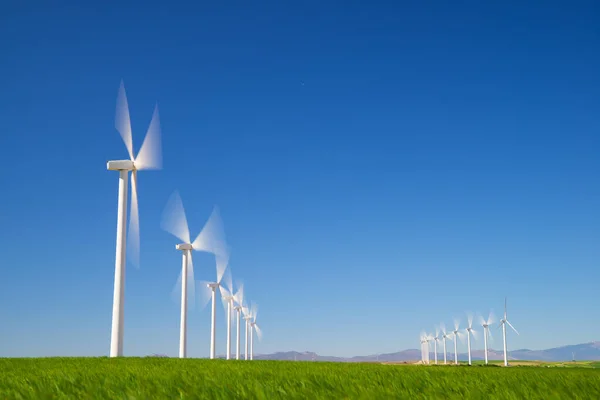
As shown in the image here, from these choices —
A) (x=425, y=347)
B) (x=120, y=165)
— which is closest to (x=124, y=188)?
(x=120, y=165)

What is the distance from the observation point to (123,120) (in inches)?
1564

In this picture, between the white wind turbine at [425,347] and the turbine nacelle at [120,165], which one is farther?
the white wind turbine at [425,347]

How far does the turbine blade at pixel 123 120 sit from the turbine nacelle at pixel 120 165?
81cm

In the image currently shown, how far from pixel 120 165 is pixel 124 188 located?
71.6 inches

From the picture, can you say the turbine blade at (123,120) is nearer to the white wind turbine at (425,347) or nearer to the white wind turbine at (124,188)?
the white wind turbine at (124,188)

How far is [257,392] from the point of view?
594cm

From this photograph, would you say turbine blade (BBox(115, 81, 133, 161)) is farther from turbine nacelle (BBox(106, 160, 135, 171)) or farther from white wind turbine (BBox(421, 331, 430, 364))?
white wind turbine (BBox(421, 331, 430, 364))

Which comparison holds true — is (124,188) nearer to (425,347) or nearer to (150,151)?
(150,151)

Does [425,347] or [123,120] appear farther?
[425,347]

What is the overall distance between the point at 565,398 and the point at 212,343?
229 feet

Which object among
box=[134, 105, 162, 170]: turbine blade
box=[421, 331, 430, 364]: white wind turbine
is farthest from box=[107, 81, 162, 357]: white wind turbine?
box=[421, 331, 430, 364]: white wind turbine

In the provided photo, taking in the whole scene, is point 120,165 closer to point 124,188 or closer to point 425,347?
point 124,188

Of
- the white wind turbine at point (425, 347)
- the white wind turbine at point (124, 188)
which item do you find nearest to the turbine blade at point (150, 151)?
the white wind turbine at point (124, 188)

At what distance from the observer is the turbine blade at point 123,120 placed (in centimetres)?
3672
